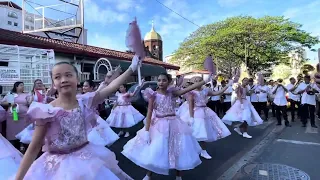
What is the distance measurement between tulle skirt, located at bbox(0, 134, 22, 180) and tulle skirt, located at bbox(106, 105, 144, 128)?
18.2 ft

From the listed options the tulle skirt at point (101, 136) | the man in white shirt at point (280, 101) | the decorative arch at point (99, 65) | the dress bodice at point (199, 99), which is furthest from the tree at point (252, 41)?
the tulle skirt at point (101, 136)

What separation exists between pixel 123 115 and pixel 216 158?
4.01 metres

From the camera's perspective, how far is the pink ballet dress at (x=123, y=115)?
9.12 metres

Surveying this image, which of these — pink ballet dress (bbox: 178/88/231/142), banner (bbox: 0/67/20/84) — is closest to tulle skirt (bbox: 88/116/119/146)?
pink ballet dress (bbox: 178/88/231/142)

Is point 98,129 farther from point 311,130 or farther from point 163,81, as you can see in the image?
point 311,130

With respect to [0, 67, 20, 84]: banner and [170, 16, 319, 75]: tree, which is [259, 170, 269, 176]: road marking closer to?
[0, 67, 20, 84]: banner

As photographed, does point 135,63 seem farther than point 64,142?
Yes

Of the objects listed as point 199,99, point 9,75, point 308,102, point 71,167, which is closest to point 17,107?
point 9,75

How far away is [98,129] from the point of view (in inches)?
258

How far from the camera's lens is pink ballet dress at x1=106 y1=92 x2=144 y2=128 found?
9.12 m

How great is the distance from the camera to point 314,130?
9484 mm

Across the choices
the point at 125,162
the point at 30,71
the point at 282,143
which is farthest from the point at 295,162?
the point at 30,71

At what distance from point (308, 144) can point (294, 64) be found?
27661mm
